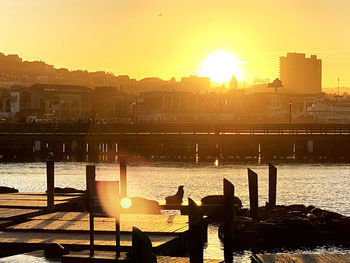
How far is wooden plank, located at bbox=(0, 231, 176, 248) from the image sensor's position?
24766 millimetres

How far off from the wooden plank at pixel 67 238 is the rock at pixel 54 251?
2.17 feet

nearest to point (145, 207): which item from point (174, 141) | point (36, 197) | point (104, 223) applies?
point (36, 197)

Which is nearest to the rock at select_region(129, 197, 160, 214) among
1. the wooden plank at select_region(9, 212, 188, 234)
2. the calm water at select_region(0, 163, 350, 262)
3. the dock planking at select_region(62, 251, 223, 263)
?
the wooden plank at select_region(9, 212, 188, 234)

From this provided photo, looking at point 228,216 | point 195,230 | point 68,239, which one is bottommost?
point 68,239

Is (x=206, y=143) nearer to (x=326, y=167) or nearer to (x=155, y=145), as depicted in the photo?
(x=155, y=145)

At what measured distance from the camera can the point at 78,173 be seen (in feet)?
273

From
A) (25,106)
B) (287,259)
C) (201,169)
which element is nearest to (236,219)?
(287,259)

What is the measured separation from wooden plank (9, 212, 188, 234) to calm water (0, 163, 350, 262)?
2413 centimetres

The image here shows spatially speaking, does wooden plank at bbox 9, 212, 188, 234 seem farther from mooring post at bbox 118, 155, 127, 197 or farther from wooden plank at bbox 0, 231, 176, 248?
mooring post at bbox 118, 155, 127, 197

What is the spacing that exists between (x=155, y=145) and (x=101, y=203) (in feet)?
290

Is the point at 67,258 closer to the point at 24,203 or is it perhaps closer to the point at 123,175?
the point at 123,175

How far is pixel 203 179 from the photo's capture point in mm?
76562

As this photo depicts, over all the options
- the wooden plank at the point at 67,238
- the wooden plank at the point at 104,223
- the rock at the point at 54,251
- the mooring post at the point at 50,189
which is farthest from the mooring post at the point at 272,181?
the rock at the point at 54,251

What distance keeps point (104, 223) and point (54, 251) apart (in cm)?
417
